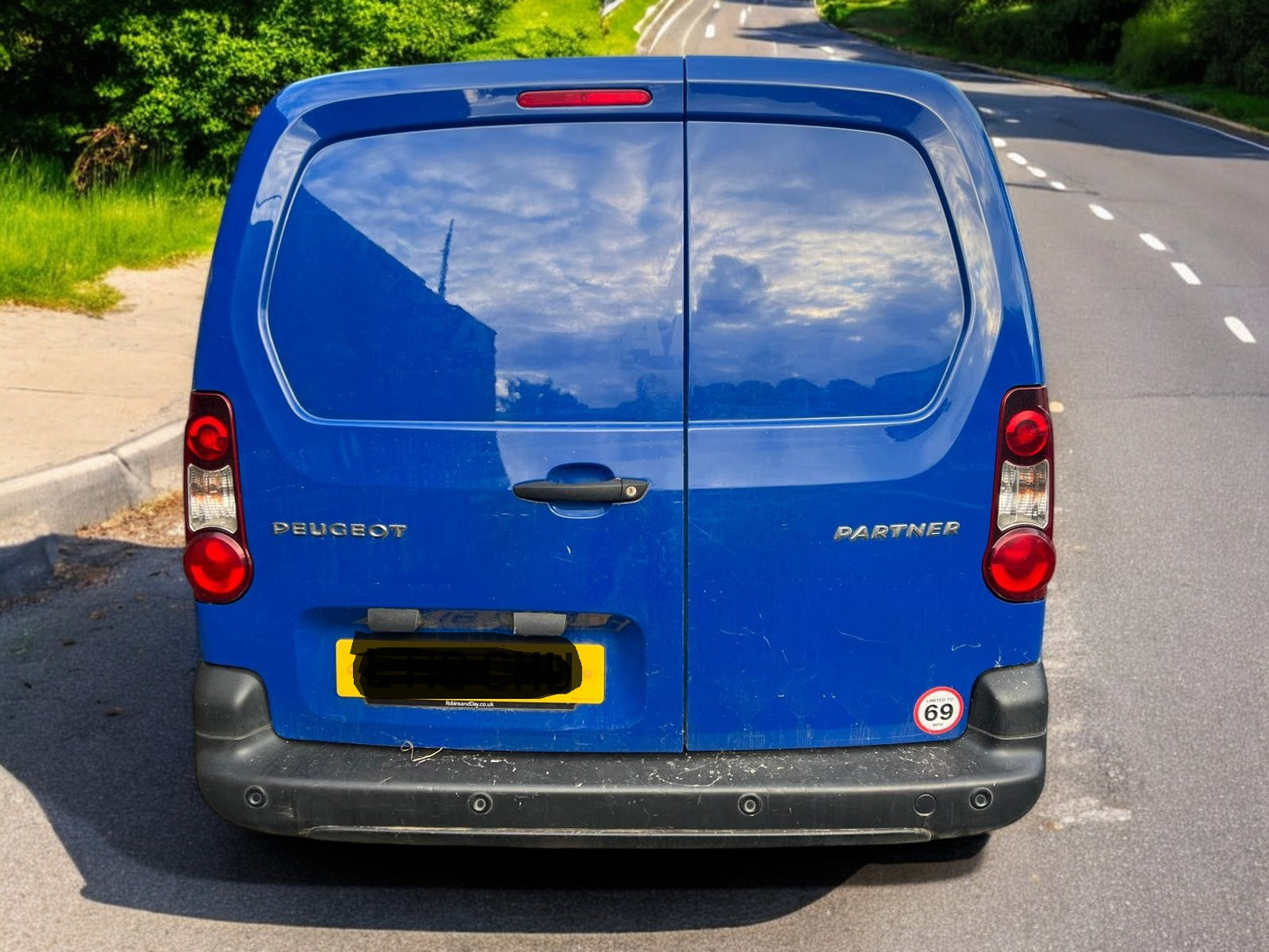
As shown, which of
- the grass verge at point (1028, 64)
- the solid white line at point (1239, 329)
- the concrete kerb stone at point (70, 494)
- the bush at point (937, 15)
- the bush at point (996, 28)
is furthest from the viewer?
the bush at point (937, 15)

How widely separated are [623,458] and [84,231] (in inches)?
366

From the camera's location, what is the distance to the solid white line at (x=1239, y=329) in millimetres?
11102

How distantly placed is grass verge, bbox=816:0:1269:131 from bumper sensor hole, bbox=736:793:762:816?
88.5 ft

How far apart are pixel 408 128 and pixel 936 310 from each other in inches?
47.3

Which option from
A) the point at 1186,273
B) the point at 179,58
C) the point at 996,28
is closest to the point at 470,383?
the point at 179,58

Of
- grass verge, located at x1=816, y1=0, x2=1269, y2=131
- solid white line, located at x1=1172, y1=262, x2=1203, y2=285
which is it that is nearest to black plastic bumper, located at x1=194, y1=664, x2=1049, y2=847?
solid white line, located at x1=1172, y1=262, x2=1203, y2=285

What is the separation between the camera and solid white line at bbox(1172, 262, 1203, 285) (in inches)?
525

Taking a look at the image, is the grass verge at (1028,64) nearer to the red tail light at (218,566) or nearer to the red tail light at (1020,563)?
the red tail light at (1020,563)

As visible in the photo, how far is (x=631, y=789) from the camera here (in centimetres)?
339

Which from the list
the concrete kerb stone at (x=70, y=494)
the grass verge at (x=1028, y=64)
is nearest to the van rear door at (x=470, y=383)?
the concrete kerb stone at (x=70, y=494)

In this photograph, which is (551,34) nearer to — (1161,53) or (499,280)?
(499,280)

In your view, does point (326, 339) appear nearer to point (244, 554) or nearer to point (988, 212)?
point (244, 554)

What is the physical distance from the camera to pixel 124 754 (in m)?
4.71

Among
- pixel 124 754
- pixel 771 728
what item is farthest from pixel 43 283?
pixel 771 728
